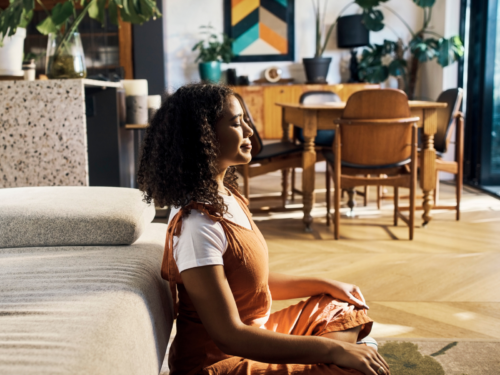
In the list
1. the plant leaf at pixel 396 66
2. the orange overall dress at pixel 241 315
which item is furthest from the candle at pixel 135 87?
the plant leaf at pixel 396 66

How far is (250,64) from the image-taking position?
22.1ft

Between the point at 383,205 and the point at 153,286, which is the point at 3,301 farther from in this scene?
the point at 383,205

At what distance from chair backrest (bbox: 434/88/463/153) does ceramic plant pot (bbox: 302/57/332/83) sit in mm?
2374

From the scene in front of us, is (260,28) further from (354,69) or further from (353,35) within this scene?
(354,69)

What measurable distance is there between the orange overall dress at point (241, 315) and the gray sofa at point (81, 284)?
0.16 ft

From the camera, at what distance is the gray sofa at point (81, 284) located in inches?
31.4

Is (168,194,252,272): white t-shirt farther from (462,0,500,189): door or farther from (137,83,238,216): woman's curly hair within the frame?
(462,0,500,189): door

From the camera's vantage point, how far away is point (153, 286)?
45.5 inches

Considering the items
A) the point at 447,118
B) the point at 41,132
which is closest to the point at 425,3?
the point at 447,118

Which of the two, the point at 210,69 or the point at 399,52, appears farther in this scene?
the point at 210,69

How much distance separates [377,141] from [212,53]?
3704mm

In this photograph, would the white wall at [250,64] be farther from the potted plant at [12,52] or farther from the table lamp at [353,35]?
the potted plant at [12,52]

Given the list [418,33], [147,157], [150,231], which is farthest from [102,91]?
[418,33]

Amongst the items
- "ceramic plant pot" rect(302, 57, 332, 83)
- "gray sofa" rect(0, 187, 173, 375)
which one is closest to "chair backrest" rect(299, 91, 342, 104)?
"ceramic plant pot" rect(302, 57, 332, 83)
